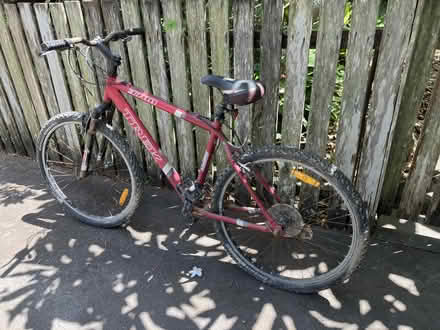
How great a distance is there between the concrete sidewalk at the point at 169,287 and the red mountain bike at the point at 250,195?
0.16m

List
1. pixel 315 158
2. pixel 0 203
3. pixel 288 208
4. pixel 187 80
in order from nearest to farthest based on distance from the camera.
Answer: pixel 315 158
pixel 288 208
pixel 187 80
pixel 0 203

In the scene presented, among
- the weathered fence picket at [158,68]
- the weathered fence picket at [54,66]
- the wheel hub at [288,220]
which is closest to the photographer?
the wheel hub at [288,220]

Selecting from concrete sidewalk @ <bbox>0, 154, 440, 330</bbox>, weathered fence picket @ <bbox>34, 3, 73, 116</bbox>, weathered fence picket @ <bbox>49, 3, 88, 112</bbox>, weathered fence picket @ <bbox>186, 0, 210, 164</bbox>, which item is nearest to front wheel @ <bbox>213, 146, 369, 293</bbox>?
concrete sidewalk @ <bbox>0, 154, 440, 330</bbox>

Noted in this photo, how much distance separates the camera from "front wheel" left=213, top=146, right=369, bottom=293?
215cm

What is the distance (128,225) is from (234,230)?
3.07 ft

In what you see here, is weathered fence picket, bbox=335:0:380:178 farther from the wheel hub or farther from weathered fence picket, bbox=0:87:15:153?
weathered fence picket, bbox=0:87:15:153

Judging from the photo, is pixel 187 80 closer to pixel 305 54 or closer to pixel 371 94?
pixel 305 54

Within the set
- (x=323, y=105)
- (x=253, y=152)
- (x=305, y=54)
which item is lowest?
(x=253, y=152)

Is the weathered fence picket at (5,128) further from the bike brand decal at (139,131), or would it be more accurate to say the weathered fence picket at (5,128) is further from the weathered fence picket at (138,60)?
the bike brand decal at (139,131)

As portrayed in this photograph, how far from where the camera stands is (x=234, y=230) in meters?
3.02

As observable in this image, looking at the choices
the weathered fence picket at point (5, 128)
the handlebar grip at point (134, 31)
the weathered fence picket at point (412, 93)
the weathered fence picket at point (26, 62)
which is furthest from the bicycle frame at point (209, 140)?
the weathered fence picket at point (5, 128)

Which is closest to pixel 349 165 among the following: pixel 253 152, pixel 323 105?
pixel 323 105

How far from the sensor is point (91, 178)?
3795 millimetres

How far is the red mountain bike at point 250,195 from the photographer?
2182mm
